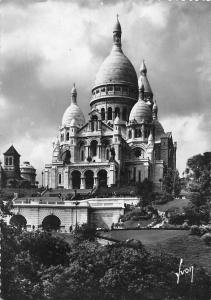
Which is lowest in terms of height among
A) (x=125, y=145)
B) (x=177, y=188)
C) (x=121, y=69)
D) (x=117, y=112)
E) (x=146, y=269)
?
(x=146, y=269)

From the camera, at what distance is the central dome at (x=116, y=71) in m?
116

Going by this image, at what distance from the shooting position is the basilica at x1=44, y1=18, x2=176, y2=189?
10094 centimetres

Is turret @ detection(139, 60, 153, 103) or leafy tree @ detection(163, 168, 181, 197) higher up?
turret @ detection(139, 60, 153, 103)

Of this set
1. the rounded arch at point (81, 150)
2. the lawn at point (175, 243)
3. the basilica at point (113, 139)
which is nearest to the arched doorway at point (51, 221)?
the lawn at point (175, 243)

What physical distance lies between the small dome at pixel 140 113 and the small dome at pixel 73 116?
30.1 feet

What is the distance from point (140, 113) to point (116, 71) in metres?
12.4

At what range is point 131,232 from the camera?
62.7m

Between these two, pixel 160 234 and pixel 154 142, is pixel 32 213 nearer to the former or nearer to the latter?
pixel 160 234

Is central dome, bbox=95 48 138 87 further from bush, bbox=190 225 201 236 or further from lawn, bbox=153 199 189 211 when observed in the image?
bush, bbox=190 225 201 236

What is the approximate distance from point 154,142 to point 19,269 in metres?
70.2

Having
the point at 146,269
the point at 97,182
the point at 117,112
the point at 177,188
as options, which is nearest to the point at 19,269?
the point at 146,269

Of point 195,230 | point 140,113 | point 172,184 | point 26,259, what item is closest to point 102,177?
point 140,113

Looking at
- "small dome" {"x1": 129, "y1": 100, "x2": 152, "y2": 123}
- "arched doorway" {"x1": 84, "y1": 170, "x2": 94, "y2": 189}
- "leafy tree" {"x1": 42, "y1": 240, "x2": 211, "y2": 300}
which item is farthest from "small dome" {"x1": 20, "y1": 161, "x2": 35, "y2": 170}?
"leafy tree" {"x1": 42, "y1": 240, "x2": 211, "y2": 300}

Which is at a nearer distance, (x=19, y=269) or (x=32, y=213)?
(x=19, y=269)
